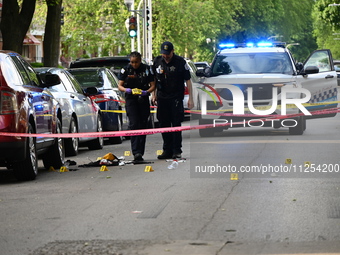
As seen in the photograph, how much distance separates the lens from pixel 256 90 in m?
19.0

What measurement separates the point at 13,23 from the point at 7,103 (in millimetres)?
15375

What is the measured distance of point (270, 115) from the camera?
1897 centimetres

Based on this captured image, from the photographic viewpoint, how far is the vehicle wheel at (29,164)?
1206 cm

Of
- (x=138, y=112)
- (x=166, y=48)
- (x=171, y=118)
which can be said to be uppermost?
(x=166, y=48)

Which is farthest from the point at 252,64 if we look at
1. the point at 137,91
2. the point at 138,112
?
the point at 137,91

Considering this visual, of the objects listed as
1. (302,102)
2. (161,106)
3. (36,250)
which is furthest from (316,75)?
(36,250)

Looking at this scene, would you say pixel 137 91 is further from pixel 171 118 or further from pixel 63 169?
pixel 63 169

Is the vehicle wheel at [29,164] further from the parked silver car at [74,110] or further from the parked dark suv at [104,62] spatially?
the parked dark suv at [104,62]

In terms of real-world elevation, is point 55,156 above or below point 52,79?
below

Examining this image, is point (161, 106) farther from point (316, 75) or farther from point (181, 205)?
point (316, 75)

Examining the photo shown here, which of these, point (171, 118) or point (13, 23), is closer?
point (171, 118)

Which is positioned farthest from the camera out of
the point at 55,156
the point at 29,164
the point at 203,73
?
the point at 203,73

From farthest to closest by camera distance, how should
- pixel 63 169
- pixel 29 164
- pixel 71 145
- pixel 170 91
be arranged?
pixel 71 145 → pixel 170 91 → pixel 63 169 → pixel 29 164

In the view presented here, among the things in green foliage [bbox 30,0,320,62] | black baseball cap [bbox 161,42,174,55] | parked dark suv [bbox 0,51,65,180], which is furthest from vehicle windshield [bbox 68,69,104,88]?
green foliage [bbox 30,0,320,62]
